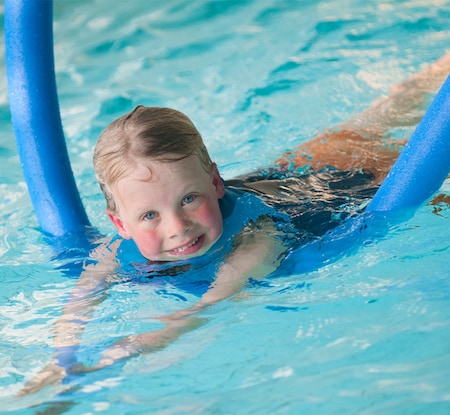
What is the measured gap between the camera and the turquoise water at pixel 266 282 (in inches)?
76.2

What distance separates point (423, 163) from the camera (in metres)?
2.45

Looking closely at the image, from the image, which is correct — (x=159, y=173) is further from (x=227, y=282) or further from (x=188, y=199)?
(x=227, y=282)

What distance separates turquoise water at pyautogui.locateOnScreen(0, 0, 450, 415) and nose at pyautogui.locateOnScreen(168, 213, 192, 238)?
0.26 metres

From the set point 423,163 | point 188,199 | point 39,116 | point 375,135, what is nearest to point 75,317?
point 188,199

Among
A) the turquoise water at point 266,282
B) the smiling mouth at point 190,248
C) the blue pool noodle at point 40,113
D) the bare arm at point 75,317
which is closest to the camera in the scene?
the turquoise water at point 266,282

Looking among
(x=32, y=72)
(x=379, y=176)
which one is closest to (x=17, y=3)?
(x=32, y=72)

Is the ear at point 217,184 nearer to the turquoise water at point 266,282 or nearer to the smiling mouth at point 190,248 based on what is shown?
the smiling mouth at point 190,248

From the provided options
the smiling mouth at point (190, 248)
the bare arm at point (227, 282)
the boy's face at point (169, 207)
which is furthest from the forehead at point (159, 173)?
the bare arm at point (227, 282)

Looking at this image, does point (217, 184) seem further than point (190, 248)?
Yes

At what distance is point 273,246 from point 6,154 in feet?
7.84

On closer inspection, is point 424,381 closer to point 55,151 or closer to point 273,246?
point 273,246

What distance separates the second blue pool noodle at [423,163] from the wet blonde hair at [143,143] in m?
0.63

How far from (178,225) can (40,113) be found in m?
0.96

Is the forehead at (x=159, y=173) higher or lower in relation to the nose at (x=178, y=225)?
higher
